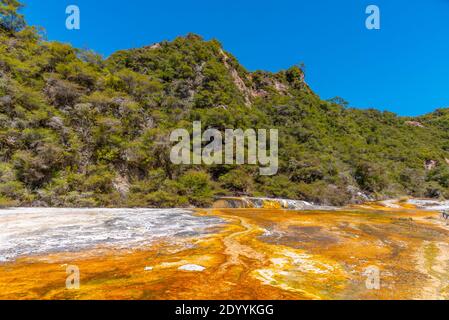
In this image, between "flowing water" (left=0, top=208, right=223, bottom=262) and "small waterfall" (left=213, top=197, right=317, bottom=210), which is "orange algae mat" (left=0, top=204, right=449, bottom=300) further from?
"small waterfall" (left=213, top=197, right=317, bottom=210)

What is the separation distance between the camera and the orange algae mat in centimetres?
328

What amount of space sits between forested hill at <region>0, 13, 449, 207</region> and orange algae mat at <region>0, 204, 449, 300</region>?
42.6ft

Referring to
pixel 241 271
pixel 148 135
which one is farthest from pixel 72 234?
pixel 148 135

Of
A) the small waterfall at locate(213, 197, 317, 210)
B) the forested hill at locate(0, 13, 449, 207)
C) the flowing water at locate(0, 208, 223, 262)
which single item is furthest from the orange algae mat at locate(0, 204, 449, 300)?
the small waterfall at locate(213, 197, 317, 210)

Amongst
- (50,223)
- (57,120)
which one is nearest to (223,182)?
(57,120)

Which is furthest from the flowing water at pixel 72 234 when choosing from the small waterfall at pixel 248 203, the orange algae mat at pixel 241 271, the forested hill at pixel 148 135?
the small waterfall at pixel 248 203

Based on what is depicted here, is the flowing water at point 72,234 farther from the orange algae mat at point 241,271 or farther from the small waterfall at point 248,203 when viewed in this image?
the small waterfall at point 248,203

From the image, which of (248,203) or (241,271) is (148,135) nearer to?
(248,203)

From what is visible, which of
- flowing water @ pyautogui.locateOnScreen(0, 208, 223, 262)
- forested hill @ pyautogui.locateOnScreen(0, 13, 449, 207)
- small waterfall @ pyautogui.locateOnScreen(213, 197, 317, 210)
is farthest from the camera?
small waterfall @ pyautogui.locateOnScreen(213, 197, 317, 210)

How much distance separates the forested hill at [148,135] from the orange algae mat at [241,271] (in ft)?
42.6

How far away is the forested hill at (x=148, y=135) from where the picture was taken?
18.3m

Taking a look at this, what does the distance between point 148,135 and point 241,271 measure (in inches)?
867
